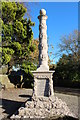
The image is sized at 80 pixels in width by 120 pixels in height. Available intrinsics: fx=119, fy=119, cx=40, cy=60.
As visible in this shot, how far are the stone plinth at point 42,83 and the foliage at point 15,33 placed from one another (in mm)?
4973

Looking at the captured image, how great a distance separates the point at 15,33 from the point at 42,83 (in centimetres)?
691

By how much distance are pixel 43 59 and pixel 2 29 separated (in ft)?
19.0

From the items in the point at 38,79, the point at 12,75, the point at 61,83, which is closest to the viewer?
the point at 38,79

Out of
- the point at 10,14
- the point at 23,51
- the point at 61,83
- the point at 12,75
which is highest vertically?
the point at 10,14

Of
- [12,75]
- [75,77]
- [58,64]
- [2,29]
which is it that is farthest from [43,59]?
[58,64]

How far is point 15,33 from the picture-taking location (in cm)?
1060

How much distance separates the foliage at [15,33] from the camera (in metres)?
9.70

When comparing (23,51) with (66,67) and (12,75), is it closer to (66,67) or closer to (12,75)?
(12,75)

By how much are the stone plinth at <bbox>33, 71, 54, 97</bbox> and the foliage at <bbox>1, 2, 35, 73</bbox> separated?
4.97 m

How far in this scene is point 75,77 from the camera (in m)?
15.0

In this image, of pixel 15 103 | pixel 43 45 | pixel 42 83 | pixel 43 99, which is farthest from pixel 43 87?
pixel 15 103

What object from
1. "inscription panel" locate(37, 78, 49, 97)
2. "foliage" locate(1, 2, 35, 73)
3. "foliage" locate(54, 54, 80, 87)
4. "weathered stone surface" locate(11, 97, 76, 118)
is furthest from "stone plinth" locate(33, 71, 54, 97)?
"foliage" locate(54, 54, 80, 87)

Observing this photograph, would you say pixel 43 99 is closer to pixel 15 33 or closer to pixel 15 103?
pixel 15 103

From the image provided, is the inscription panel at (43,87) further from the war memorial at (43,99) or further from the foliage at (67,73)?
the foliage at (67,73)
